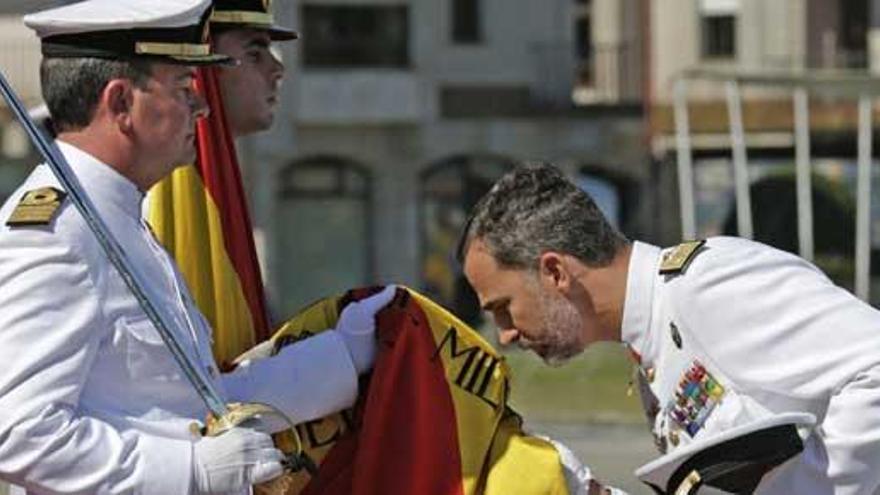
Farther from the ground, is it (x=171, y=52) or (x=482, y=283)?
(x=171, y=52)

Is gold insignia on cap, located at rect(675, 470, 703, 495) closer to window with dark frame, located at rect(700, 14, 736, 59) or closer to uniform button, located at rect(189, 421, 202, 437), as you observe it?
uniform button, located at rect(189, 421, 202, 437)

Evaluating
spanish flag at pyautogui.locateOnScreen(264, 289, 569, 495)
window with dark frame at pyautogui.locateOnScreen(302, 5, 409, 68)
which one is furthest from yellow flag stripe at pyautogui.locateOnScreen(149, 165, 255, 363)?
window with dark frame at pyautogui.locateOnScreen(302, 5, 409, 68)

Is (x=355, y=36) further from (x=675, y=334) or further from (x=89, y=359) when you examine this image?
(x=89, y=359)

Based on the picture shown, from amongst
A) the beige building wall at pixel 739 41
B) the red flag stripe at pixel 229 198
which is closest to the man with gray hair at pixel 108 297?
the red flag stripe at pixel 229 198

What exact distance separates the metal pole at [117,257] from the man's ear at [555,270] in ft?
2.61

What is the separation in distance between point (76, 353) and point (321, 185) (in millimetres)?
35319

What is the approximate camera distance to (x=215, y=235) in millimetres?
4484

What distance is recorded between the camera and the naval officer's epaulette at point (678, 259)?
13.6 feet

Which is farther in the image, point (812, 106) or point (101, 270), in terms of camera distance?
point (812, 106)

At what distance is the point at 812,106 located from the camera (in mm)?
37375

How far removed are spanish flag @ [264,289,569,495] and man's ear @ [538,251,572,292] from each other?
24 centimetres

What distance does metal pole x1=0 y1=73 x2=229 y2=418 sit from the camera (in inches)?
141

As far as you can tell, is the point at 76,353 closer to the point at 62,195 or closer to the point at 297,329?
the point at 62,195

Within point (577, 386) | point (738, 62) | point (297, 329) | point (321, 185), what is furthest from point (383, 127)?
point (297, 329)
